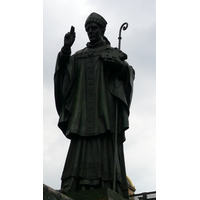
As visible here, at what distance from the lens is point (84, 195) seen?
9.67 meters

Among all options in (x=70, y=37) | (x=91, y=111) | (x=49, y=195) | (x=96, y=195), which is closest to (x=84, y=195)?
(x=96, y=195)

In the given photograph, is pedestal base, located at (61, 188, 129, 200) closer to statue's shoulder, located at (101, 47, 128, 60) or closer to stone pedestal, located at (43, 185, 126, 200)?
stone pedestal, located at (43, 185, 126, 200)

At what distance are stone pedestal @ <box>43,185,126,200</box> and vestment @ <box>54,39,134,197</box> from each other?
2.47 ft

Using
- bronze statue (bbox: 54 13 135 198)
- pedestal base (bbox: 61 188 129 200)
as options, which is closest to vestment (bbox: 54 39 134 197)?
bronze statue (bbox: 54 13 135 198)

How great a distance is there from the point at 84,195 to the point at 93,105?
8.23ft

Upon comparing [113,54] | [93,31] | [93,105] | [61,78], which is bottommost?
[93,105]

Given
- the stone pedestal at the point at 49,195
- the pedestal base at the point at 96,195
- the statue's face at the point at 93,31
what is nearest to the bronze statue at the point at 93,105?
the statue's face at the point at 93,31

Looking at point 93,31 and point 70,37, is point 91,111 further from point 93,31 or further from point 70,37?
point 93,31

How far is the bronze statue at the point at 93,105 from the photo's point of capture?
422 inches

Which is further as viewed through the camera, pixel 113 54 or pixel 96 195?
pixel 113 54

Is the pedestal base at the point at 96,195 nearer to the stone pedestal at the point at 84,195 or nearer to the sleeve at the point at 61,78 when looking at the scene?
the stone pedestal at the point at 84,195

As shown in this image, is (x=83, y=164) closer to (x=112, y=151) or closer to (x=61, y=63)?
(x=112, y=151)

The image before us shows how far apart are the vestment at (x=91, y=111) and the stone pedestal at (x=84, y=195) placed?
0.75m

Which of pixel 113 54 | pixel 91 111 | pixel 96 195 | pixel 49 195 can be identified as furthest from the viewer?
pixel 113 54
